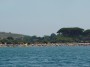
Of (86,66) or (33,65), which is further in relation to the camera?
(33,65)

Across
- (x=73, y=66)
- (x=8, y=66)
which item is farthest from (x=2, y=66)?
(x=73, y=66)

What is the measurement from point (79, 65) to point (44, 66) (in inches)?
152

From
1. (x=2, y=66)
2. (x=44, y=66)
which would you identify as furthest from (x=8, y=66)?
(x=44, y=66)

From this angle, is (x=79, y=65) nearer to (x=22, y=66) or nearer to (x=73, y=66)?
(x=73, y=66)

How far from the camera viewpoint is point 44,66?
47688 millimetres

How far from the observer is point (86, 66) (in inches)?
1833

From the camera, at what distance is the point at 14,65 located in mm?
49469

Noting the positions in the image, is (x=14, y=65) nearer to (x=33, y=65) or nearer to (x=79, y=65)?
(x=33, y=65)

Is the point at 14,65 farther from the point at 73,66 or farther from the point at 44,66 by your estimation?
the point at 73,66

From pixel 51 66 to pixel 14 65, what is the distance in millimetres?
4472

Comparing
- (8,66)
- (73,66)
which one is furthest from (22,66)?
(73,66)

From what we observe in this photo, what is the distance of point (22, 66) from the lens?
47656 millimetres

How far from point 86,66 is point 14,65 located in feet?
27.3

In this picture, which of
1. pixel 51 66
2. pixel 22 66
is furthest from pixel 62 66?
pixel 22 66
